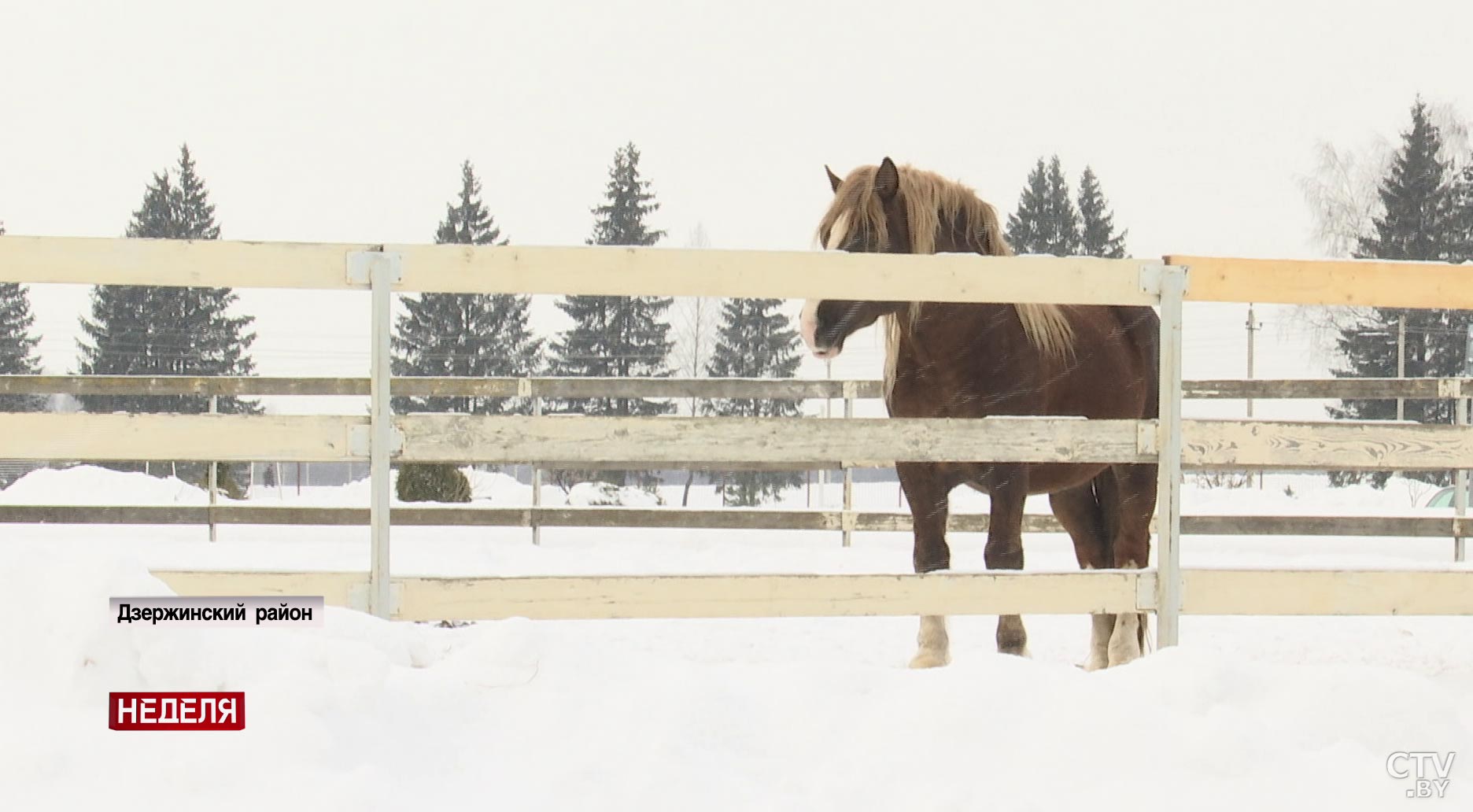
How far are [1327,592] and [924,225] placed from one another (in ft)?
6.11

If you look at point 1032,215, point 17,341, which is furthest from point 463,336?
point 1032,215

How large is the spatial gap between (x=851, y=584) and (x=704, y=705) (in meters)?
0.94

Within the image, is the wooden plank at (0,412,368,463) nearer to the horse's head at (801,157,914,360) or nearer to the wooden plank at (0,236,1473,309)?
the wooden plank at (0,236,1473,309)

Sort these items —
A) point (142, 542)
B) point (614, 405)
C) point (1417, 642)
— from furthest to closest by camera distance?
point (614, 405) → point (142, 542) → point (1417, 642)

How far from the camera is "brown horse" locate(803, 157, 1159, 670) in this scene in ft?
14.5

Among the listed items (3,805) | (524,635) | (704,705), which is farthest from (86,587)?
(704,705)

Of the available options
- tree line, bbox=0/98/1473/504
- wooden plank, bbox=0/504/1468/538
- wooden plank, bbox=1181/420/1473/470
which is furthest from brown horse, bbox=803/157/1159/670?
tree line, bbox=0/98/1473/504

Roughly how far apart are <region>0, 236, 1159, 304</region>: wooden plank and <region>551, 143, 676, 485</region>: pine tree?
23737 millimetres

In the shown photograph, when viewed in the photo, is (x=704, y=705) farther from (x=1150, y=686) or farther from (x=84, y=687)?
(x=84, y=687)

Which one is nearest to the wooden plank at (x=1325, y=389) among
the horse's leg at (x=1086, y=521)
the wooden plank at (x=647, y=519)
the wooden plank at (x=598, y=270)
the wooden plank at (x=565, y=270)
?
the wooden plank at (x=647, y=519)

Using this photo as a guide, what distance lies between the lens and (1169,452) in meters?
3.79

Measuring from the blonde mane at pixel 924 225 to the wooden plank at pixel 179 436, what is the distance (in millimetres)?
1920

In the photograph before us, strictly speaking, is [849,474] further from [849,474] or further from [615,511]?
[615,511]

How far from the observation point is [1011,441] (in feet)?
12.3
